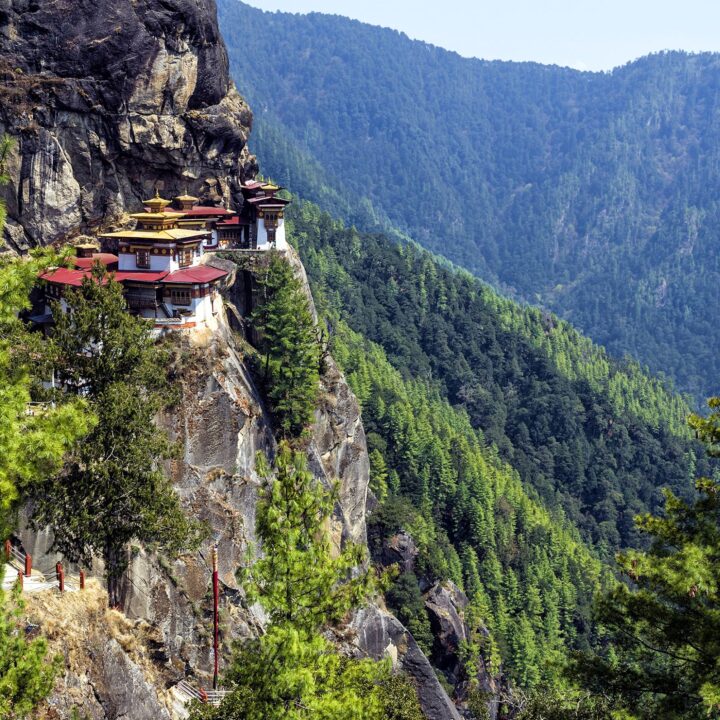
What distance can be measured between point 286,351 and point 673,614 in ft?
121

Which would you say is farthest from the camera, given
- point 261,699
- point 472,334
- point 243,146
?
point 472,334

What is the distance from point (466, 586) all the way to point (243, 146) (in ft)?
186

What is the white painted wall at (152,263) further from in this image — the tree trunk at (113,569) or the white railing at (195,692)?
the white railing at (195,692)

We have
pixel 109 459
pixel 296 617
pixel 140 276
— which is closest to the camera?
pixel 296 617

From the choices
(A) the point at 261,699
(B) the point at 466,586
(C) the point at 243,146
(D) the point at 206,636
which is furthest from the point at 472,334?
(A) the point at 261,699

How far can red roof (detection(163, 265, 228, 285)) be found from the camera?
47.6m

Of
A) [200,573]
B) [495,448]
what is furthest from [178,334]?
[495,448]

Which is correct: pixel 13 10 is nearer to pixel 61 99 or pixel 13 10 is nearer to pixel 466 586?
pixel 61 99

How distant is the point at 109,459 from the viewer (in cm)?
3120

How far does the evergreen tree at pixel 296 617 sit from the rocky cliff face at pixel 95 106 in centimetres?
3720

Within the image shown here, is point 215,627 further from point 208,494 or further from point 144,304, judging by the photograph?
point 144,304

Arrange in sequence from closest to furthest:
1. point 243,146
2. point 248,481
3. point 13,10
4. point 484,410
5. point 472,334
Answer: point 248,481 < point 13,10 < point 243,146 < point 484,410 < point 472,334

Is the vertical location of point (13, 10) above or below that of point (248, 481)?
above

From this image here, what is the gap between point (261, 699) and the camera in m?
23.8
